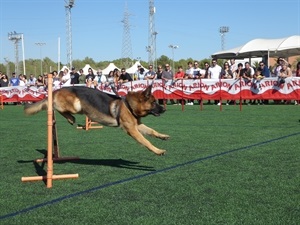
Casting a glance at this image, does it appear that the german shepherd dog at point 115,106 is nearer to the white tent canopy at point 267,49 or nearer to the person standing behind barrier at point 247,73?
the person standing behind barrier at point 247,73

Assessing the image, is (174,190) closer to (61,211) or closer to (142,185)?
(142,185)

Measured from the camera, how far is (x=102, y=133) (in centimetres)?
1156

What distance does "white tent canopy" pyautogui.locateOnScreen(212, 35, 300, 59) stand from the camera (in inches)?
1267

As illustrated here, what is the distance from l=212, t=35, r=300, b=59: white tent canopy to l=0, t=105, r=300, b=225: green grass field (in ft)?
75.5

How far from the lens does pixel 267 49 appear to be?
3269cm

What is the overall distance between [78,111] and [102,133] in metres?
4.44

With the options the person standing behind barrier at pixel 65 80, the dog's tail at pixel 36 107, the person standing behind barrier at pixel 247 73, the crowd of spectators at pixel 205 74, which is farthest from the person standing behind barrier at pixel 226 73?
the dog's tail at pixel 36 107

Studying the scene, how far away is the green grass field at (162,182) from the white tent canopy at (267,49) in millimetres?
23011

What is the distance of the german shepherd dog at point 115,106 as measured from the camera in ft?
22.6

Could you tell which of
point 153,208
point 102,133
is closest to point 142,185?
point 153,208

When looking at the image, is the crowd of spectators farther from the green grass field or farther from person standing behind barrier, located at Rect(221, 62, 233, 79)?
the green grass field

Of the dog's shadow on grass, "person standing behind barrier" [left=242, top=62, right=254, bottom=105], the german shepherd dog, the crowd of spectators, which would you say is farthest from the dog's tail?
"person standing behind barrier" [left=242, top=62, right=254, bottom=105]

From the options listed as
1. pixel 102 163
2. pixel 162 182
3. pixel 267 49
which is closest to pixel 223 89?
pixel 102 163

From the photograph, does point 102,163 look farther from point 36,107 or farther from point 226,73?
point 226,73
